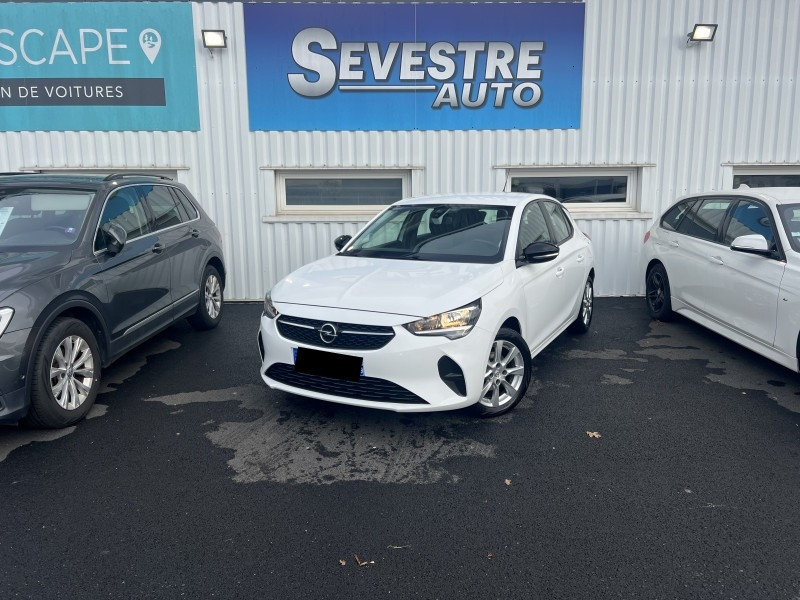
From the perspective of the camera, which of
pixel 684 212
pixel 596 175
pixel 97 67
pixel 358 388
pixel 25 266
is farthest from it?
pixel 596 175

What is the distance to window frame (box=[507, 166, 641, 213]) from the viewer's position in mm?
8664

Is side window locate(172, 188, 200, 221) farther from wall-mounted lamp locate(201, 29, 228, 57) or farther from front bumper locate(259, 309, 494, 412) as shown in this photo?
front bumper locate(259, 309, 494, 412)

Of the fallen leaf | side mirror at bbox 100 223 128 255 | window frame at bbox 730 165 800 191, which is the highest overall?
window frame at bbox 730 165 800 191

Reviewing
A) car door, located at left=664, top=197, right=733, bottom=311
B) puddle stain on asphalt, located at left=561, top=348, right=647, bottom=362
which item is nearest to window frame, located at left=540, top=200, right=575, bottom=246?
puddle stain on asphalt, located at left=561, top=348, right=647, bottom=362

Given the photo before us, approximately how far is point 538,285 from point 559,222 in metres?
1.39

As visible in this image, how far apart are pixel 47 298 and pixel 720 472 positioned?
14.3 ft

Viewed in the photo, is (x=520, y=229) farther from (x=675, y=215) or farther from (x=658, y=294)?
(x=658, y=294)

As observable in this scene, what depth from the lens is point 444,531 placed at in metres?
3.05

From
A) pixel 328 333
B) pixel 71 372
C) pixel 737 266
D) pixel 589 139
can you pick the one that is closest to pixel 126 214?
pixel 71 372

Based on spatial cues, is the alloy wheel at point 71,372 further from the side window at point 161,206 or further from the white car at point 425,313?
the side window at point 161,206

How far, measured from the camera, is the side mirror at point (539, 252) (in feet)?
15.4

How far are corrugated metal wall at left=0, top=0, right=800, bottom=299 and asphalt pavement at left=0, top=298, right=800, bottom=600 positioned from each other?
151 inches

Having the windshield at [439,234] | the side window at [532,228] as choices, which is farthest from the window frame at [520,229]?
the windshield at [439,234]

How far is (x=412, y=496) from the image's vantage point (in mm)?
3381
